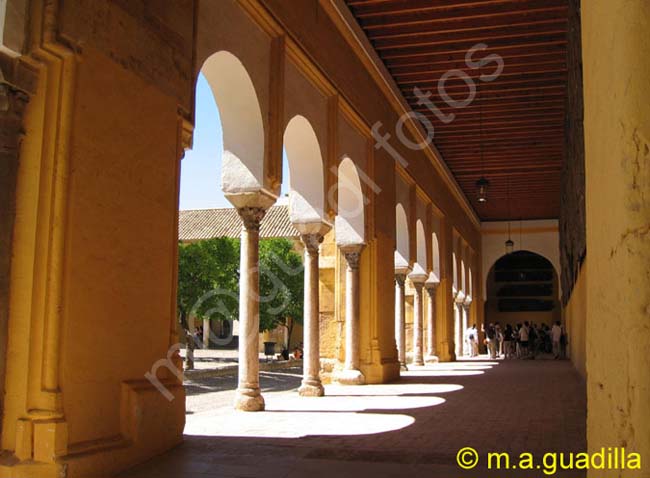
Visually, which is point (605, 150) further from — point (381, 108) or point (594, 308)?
point (381, 108)

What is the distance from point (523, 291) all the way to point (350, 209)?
95.7 ft

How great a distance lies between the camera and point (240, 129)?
27.9 feet

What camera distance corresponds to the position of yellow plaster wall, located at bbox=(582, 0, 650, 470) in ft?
5.46

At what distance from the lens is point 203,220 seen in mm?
47969

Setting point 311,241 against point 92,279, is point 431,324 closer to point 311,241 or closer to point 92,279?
point 311,241

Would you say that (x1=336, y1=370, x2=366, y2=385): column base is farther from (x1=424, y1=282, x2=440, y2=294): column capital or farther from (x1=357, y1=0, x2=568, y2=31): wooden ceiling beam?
(x1=424, y1=282, x2=440, y2=294): column capital

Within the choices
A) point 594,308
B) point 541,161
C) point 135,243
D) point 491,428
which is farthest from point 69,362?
point 541,161

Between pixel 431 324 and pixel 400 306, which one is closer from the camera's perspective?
pixel 400 306

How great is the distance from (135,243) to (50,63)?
4.85ft

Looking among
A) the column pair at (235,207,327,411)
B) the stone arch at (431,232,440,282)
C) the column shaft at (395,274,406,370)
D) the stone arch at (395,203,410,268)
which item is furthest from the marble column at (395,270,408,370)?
the column pair at (235,207,327,411)

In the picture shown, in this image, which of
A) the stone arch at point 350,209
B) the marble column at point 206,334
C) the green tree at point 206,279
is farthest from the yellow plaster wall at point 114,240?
the marble column at point 206,334

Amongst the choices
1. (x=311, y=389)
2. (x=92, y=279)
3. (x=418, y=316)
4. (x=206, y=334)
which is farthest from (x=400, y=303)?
(x=206, y=334)

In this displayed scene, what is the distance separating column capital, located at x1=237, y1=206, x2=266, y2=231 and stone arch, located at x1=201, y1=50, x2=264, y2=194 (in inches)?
10.9

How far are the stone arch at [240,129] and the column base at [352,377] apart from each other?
5.23m
